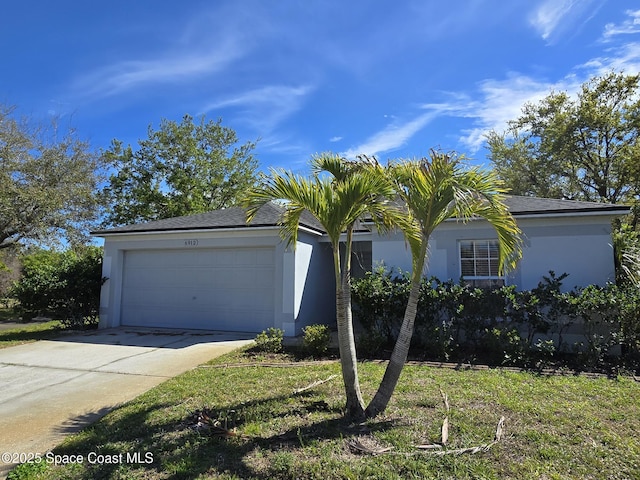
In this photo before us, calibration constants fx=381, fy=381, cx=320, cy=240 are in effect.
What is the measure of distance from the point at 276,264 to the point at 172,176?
A: 18.7 m

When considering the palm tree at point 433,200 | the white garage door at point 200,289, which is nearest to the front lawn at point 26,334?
the white garage door at point 200,289

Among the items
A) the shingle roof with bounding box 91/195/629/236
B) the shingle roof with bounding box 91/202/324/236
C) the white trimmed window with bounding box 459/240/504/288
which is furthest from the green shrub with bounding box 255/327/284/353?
the white trimmed window with bounding box 459/240/504/288

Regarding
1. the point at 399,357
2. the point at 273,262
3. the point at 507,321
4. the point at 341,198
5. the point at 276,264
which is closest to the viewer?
the point at 341,198

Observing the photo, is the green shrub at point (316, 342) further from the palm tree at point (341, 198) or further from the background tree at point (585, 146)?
the background tree at point (585, 146)

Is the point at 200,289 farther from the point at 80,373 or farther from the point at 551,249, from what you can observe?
the point at 551,249

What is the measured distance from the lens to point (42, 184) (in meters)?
17.8

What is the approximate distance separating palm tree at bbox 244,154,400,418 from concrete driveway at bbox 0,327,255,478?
331 cm

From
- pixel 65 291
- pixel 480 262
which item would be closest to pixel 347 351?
pixel 480 262

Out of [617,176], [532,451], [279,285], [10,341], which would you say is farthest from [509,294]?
[617,176]

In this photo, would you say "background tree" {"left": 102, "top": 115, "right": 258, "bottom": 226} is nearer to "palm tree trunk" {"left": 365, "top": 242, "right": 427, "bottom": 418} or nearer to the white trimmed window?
the white trimmed window

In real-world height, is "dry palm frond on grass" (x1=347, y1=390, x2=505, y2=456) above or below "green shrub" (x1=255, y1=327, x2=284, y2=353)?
below

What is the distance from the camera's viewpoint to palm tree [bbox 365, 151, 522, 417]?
4.22 meters

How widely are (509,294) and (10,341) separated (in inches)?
489

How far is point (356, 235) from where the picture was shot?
11.2 meters
